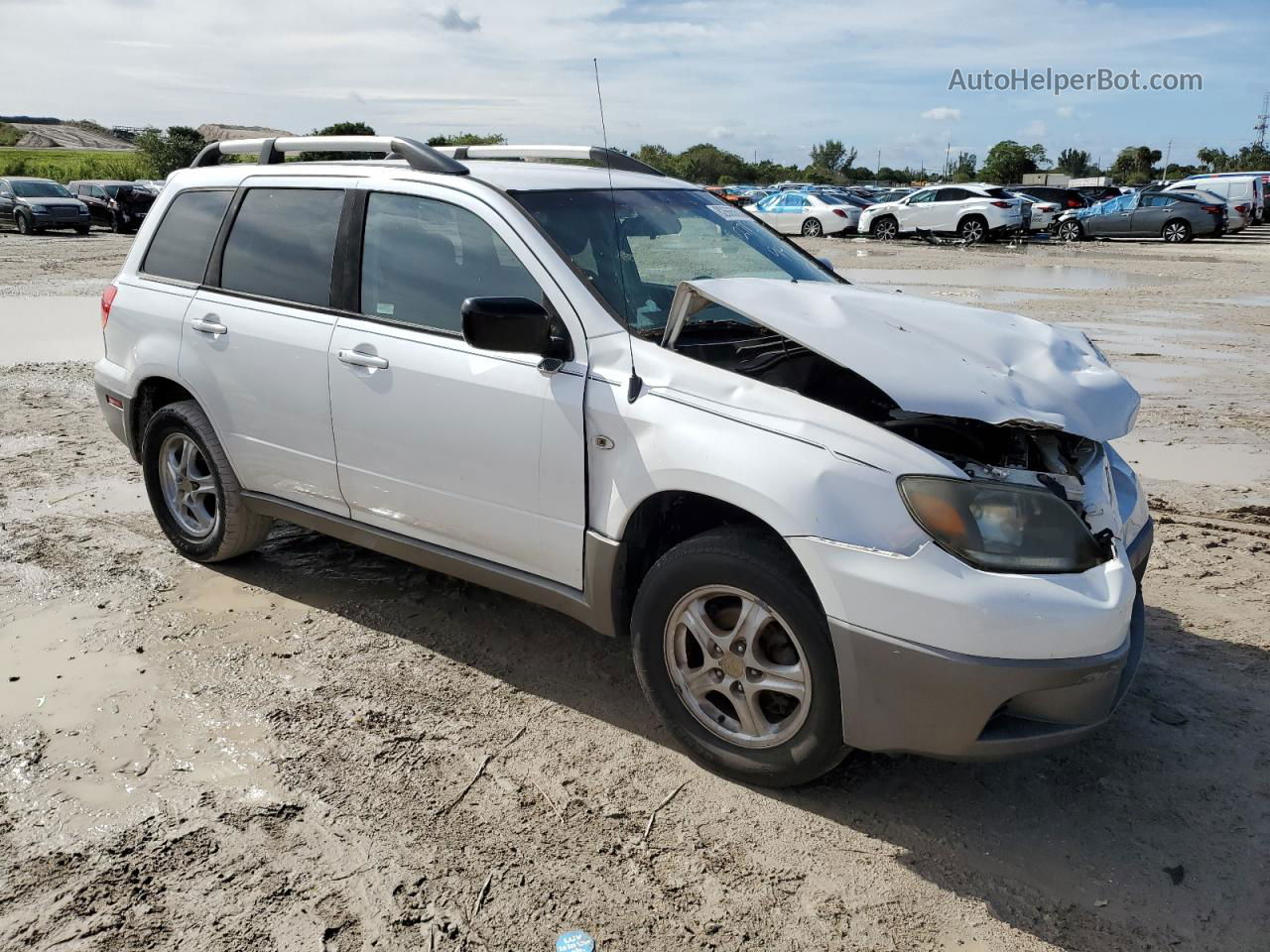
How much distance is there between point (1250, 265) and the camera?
20859 millimetres

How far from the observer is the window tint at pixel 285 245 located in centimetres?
432

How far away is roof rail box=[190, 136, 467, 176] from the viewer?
4.10m

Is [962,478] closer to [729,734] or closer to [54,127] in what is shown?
[729,734]

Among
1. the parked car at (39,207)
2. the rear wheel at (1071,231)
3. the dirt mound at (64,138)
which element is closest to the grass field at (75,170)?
the parked car at (39,207)

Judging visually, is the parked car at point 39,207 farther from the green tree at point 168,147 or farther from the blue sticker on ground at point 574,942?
the green tree at point 168,147

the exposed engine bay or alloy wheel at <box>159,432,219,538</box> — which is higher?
the exposed engine bay

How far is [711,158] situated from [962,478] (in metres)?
8.10

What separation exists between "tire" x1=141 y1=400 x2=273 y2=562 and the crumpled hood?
98.8 inches

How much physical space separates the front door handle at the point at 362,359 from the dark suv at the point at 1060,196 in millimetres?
33084

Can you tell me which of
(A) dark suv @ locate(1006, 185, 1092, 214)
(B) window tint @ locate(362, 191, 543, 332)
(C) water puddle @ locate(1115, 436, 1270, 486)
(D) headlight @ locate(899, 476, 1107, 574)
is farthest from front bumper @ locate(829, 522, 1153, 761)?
(A) dark suv @ locate(1006, 185, 1092, 214)

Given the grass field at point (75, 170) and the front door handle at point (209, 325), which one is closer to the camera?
the front door handle at point (209, 325)

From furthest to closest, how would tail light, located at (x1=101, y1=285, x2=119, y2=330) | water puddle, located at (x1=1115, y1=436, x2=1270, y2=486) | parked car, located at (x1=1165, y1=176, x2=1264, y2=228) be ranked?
parked car, located at (x1=1165, y1=176, x2=1264, y2=228) < water puddle, located at (x1=1115, y1=436, x2=1270, y2=486) < tail light, located at (x1=101, y1=285, x2=119, y2=330)

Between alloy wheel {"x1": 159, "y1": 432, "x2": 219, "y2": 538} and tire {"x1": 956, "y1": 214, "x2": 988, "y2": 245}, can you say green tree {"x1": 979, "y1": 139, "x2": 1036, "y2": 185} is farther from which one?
alloy wheel {"x1": 159, "y1": 432, "x2": 219, "y2": 538}

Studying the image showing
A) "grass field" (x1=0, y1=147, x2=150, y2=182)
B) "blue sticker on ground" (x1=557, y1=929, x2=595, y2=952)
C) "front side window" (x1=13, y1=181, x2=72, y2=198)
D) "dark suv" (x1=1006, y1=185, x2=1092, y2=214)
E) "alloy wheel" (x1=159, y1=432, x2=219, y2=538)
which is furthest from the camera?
"grass field" (x1=0, y1=147, x2=150, y2=182)
